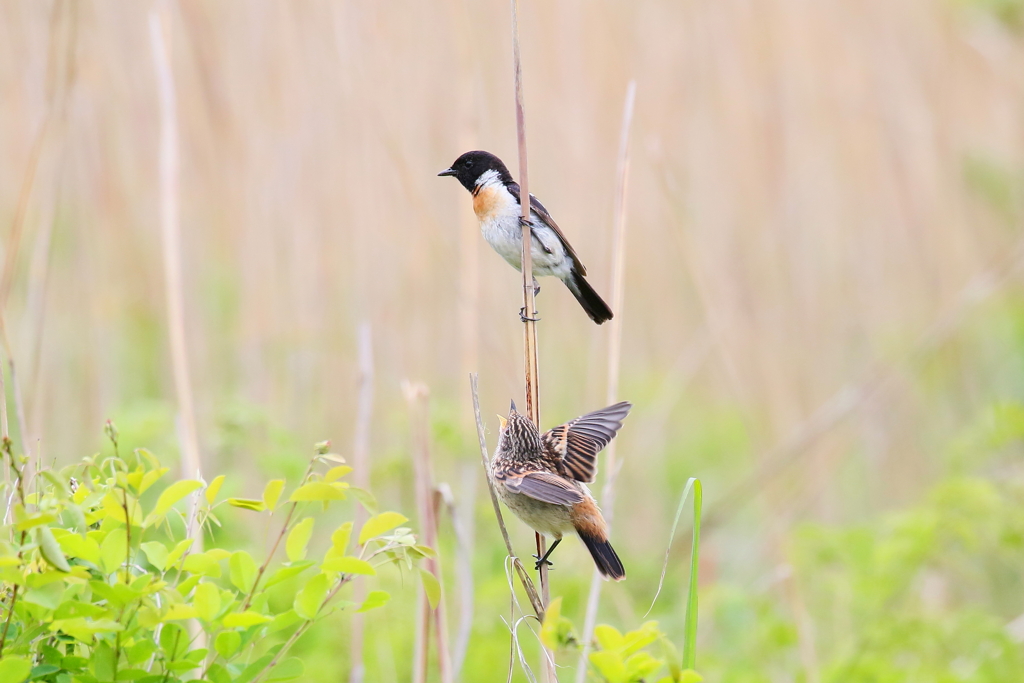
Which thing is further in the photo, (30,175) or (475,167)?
(475,167)

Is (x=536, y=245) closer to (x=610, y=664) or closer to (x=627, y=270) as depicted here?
(x=610, y=664)

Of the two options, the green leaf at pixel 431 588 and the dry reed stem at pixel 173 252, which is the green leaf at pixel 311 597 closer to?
the green leaf at pixel 431 588

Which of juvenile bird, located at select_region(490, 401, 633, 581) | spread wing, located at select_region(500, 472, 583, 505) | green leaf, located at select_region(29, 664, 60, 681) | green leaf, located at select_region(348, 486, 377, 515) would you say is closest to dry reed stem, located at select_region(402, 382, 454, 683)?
juvenile bird, located at select_region(490, 401, 633, 581)


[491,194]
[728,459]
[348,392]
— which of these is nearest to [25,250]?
[348,392]

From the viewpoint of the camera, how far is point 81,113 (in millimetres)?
3779

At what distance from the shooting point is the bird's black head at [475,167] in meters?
3.11

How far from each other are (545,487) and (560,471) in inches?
Result: 4.9

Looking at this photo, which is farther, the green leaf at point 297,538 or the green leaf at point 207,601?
the green leaf at point 297,538

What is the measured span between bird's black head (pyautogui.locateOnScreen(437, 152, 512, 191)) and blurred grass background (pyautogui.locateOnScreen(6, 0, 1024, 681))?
0.62ft

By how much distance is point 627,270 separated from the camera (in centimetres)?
535

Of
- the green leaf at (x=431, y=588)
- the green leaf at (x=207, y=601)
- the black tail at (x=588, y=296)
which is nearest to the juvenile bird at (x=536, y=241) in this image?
the black tail at (x=588, y=296)

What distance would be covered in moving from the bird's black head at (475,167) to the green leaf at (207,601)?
2236mm

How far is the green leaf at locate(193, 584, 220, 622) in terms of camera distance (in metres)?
1.04

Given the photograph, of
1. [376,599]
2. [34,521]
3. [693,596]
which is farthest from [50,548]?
[693,596]
